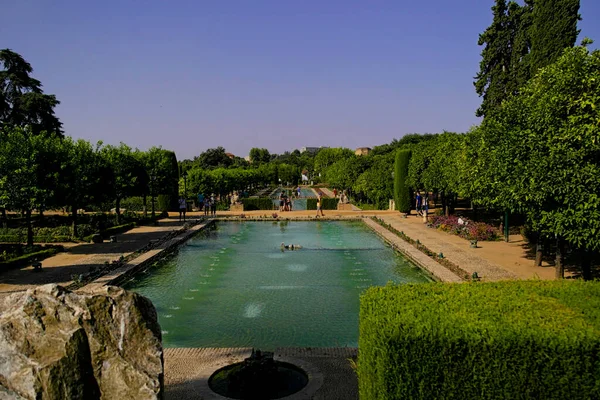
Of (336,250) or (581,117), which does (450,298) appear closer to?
(581,117)

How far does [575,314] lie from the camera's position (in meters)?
5.90

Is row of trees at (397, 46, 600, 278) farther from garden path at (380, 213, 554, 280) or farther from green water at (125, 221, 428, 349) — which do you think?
green water at (125, 221, 428, 349)

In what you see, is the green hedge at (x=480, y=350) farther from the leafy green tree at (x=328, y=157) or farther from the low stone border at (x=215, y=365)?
the leafy green tree at (x=328, y=157)

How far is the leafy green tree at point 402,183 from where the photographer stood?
1328 inches

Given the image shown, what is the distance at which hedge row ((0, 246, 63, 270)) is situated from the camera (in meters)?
15.7

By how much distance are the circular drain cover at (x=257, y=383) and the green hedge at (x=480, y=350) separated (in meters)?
1.63

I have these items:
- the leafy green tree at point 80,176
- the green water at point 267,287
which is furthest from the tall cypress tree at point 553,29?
the leafy green tree at point 80,176

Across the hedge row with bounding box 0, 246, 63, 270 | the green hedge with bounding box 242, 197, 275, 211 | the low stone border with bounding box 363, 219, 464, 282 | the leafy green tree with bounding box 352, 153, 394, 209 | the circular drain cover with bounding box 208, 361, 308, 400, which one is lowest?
the circular drain cover with bounding box 208, 361, 308, 400

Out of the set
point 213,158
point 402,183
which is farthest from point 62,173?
point 213,158

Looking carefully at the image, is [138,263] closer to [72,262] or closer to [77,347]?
[72,262]

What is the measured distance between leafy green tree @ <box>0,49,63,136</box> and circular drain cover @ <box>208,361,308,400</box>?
3190cm

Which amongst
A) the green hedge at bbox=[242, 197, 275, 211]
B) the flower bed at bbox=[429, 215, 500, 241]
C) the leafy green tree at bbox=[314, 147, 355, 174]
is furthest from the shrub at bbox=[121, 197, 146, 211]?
the leafy green tree at bbox=[314, 147, 355, 174]

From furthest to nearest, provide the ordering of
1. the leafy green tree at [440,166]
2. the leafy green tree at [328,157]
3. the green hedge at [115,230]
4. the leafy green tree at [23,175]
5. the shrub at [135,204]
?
the leafy green tree at [328,157], the shrub at [135,204], the leafy green tree at [440,166], the green hedge at [115,230], the leafy green tree at [23,175]

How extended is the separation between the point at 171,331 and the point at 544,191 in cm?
942
